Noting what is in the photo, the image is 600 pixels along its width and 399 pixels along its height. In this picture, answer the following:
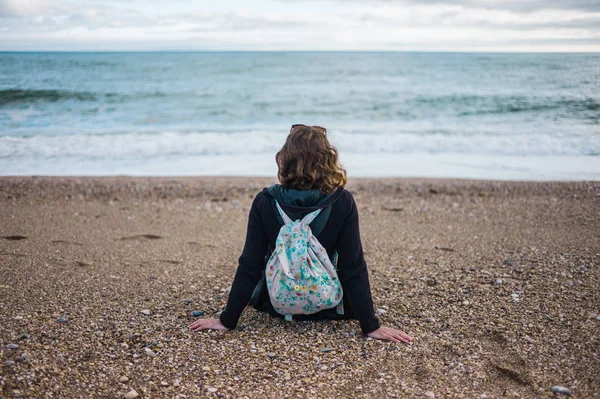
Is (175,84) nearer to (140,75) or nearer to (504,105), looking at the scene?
(140,75)

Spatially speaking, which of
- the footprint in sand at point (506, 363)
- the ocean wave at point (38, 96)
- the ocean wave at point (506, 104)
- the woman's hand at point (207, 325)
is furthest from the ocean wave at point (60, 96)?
the footprint in sand at point (506, 363)

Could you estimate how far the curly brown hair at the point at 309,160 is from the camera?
113 inches

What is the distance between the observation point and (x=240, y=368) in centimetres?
290

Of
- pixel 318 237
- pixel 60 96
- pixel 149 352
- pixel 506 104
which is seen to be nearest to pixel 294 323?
pixel 318 237

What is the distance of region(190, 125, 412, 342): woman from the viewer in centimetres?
289

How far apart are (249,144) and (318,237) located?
9.80 m

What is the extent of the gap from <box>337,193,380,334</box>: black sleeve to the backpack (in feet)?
0.26

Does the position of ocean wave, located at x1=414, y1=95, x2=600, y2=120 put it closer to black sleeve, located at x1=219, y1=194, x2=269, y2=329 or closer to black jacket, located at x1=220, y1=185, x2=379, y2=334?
black jacket, located at x1=220, y1=185, x2=379, y2=334

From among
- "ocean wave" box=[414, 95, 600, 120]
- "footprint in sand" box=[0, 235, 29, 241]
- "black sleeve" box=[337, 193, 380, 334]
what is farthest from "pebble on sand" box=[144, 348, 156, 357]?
"ocean wave" box=[414, 95, 600, 120]

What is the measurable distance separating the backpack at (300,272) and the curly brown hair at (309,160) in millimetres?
216

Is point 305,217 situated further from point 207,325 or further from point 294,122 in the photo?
point 294,122

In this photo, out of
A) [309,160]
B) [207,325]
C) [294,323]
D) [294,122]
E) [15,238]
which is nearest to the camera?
[309,160]

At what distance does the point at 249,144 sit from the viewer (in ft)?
41.5

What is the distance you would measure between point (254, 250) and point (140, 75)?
31.7 m
